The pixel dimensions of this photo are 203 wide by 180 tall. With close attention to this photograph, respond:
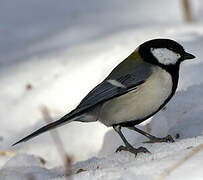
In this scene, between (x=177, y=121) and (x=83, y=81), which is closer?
(x=177, y=121)

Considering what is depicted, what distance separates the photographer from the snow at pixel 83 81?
3309mm

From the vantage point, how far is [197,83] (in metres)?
4.41

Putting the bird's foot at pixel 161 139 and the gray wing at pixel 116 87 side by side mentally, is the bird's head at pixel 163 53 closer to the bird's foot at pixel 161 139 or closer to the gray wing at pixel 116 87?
the gray wing at pixel 116 87

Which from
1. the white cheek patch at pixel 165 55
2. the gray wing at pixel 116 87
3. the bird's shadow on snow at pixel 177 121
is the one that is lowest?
the bird's shadow on snow at pixel 177 121

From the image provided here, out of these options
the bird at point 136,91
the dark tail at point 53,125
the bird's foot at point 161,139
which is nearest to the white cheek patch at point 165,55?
the bird at point 136,91

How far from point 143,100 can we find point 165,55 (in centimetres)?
32

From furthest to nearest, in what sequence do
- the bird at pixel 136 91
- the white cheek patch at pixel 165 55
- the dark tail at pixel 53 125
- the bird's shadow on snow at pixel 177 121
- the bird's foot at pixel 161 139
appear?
the bird's shadow on snow at pixel 177 121 < the bird's foot at pixel 161 139 < the white cheek patch at pixel 165 55 < the bird at pixel 136 91 < the dark tail at pixel 53 125

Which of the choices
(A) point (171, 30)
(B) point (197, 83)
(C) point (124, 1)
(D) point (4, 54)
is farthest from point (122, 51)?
(C) point (124, 1)

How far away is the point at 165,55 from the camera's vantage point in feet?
11.5

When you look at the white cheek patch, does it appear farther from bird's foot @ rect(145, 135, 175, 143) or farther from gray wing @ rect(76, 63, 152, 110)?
bird's foot @ rect(145, 135, 175, 143)

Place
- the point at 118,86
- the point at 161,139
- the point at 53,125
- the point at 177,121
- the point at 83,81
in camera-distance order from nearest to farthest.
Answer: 1. the point at 53,125
2. the point at 118,86
3. the point at 161,139
4. the point at 177,121
5. the point at 83,81

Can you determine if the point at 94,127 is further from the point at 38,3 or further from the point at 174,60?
the point at 38,3

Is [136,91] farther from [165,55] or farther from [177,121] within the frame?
[177,121]

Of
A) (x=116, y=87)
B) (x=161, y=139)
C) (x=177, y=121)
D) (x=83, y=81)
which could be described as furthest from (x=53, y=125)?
(x=83, y=81)
